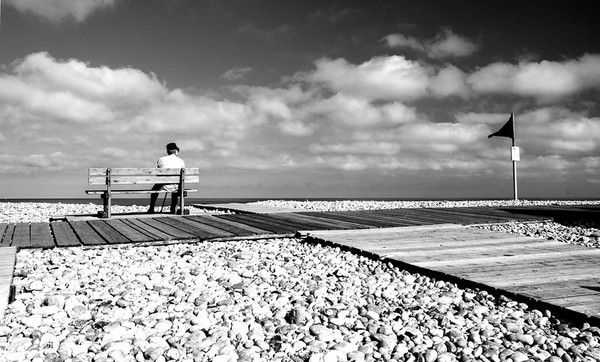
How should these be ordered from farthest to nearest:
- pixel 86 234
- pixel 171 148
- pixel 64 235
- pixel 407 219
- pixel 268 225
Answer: pixel 171 148 → pixel 407 219 → pixel 268 225 → pixel 86 234 → pixel 64 235

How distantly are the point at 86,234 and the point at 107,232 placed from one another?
31 centimetres

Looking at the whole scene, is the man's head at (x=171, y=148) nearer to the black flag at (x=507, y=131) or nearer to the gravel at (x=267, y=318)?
the gravel at (x=267, y=318)

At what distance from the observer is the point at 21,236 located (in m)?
6.77

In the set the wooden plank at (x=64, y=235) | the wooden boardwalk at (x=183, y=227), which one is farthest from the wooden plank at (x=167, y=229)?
the wooden plank at (x=64, y=235)

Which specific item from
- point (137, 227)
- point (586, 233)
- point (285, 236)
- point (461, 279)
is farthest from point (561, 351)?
point (137, 227)

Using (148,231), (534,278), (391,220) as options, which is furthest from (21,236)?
(534,278)

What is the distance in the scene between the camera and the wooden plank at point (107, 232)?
20.9ft

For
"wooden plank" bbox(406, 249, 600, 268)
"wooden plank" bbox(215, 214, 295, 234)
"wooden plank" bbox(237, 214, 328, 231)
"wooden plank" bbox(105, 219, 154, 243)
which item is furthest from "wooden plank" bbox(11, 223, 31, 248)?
"wooden plank" bbox(406, 249, 600, 268)

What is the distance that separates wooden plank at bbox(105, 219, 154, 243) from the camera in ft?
21.1

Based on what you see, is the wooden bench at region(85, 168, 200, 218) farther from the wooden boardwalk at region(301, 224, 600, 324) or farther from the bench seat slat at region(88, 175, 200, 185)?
the wooden boardwalk at region(301, 224, 600, 324)

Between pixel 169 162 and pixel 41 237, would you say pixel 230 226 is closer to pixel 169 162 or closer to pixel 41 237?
pixel 41 237

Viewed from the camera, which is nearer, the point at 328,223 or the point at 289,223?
the point at 328,223

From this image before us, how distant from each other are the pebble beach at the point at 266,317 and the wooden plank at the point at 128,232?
3.84ft

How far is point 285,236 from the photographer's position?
7.05m
